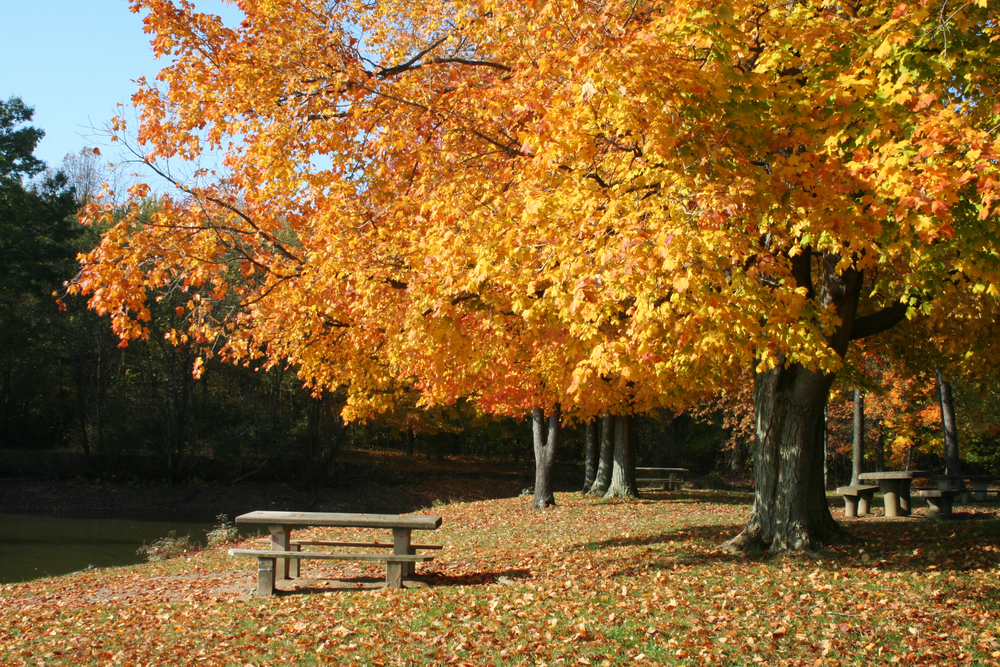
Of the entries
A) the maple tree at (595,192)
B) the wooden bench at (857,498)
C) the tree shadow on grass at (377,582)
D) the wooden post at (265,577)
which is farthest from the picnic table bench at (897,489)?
the wooden post at (265,577)

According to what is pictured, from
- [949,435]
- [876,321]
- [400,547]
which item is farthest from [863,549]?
[949,435]

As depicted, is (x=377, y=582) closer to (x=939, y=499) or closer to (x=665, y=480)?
(x=939, y=499)

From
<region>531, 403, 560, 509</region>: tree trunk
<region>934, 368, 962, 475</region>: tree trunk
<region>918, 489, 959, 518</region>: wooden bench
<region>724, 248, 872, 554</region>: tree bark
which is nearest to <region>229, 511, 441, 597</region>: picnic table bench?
<region>724, 248, 872, 554</region>: tree bark

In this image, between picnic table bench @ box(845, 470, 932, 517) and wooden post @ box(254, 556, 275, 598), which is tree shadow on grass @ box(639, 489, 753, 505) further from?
wooden post @ box(254, 556, 275, 598)

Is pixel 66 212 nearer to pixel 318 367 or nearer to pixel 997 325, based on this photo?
pixel 318 367

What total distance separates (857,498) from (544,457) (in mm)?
7919

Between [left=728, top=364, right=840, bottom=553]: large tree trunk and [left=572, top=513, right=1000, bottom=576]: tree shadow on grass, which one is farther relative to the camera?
[left=728, top=364, right=840, bottom=553]: large tree trunk

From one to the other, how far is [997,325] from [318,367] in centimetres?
1054

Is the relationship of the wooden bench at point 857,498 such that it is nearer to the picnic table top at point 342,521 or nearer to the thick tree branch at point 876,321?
the thick tree branch at point 876,321

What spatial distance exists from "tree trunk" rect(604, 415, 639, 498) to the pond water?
11017 mm

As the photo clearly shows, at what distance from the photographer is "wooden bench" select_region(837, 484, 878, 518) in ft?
46.5

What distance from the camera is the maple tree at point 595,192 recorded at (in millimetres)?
5773

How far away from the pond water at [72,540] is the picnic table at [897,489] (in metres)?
15.0

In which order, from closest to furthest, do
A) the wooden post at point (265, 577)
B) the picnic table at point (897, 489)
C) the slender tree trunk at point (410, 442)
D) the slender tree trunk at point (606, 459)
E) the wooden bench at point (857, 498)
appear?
the wooden post at point (265, 577)
the picnic table at point (897, 489)
the wooden bench at point (857, 498)
the slender tree trunk at point (606, 459)
the slender tree trunk at point (410, 442)
